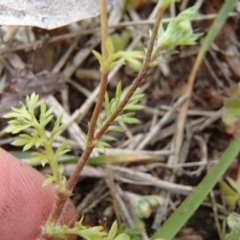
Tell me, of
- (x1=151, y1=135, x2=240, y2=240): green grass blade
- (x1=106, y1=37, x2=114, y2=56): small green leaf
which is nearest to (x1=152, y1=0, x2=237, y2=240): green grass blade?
(x1=151, y1=135, x2=240, y2=240): green grass blade

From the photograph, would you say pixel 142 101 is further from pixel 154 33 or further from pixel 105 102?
pixel 154 33

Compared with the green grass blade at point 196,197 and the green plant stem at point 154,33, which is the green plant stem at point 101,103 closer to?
Answer: the green plant stem at point 154,33

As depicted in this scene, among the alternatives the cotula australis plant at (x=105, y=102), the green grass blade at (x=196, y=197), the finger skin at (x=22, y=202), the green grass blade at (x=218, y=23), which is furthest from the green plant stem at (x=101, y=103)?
the green grass blade at (x=218, y=23)

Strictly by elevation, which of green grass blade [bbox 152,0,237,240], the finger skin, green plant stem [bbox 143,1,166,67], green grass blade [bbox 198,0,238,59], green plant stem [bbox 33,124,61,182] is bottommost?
green grass blade [bbox 152,0,237,240]

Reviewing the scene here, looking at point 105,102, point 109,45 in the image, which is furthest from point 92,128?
point 109,45

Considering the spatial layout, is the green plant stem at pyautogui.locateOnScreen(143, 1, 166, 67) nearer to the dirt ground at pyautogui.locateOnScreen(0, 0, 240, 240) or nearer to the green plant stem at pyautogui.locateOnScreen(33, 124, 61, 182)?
the green plant stem at pyautogui.locateOnScreen(33, 124, 61, 182)
